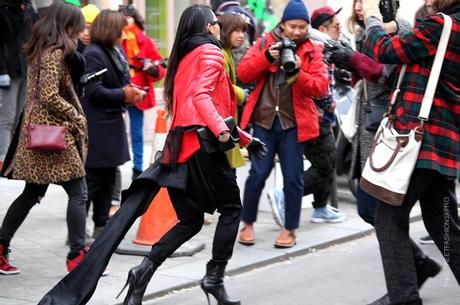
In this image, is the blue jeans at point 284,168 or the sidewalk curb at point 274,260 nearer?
the sidewalk curb at point 274,260

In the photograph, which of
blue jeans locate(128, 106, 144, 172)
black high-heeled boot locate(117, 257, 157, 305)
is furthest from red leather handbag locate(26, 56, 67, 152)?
blue jeans locate(128, 106, 144, 172)

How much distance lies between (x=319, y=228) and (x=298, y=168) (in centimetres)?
114

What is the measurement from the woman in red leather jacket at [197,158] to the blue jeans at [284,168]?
5.67 ft

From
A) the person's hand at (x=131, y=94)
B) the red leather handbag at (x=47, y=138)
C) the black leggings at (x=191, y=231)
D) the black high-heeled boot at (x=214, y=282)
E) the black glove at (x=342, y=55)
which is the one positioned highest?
the black glove at (x=342, y=55)

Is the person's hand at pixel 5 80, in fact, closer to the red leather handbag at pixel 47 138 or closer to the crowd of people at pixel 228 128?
the crowd of people at pixel 228 128

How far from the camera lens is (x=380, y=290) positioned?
6.88 meters

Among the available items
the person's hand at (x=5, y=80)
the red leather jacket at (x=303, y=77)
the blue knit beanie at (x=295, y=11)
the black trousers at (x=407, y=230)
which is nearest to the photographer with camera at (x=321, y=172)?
the red leather jacket at (x=303, y=77)

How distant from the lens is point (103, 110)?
26.1 feet

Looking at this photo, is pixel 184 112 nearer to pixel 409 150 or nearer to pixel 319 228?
pixel 409 150

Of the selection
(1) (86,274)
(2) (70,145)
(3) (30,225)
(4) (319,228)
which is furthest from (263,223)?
(1) (86,274)

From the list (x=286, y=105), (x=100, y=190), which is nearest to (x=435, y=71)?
(x=286, y=105)

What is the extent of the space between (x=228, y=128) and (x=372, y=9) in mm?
1135

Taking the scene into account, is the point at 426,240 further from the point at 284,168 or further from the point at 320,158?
the point at 284,168

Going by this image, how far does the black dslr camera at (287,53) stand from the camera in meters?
7.42
